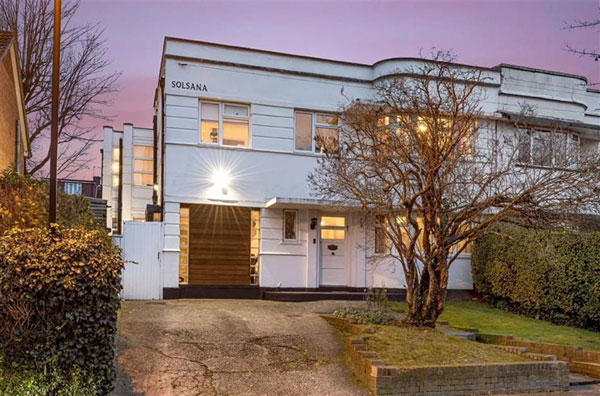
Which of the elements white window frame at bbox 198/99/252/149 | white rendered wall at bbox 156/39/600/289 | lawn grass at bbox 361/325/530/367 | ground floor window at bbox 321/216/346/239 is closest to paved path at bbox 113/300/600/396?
lawn grass at bbox 361/325/530/367

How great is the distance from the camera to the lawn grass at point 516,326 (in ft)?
40.5

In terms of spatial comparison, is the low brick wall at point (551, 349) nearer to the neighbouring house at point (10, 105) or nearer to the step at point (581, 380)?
the step at point (581, 380)

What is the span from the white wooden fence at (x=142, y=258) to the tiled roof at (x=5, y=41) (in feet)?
16.7

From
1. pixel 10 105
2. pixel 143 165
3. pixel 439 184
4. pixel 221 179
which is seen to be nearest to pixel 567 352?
pixel 439 184

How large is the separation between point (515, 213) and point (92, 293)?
7804 mm

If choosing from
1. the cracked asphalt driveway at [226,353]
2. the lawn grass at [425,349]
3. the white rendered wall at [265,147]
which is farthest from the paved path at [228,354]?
the white rendered wall at [265,147]

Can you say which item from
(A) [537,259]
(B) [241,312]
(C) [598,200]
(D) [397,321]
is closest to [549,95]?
(A) [537,259]

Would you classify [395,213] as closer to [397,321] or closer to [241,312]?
[397,321]

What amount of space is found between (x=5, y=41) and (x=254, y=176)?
7.29 meters

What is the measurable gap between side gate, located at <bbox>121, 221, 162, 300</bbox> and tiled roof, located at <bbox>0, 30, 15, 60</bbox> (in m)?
5.08

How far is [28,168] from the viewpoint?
25703mm

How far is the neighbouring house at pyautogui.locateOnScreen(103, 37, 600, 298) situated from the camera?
51.6 ft

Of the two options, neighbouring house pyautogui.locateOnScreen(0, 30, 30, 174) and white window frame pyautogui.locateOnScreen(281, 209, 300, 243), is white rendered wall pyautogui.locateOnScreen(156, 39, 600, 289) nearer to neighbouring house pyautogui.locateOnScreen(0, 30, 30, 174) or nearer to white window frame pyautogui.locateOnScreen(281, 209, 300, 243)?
white window frame pyautogui.locateOnScreen(281, 209, 300, 243)

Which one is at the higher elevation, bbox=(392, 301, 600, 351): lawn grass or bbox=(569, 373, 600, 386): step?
bbox=(392, 301, 600, 351): lawn grass
